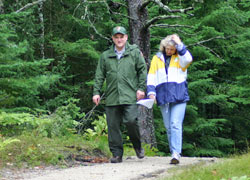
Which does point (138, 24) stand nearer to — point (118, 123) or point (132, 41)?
point (132, 41)

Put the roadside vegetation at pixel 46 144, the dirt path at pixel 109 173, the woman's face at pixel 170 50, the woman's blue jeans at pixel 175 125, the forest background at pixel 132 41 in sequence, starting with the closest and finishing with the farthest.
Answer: the dirt path at pixel 109 173 → the woman's blue jeans at pixel 175 125 → the woman's face at pixel 170 50 → the roadside vegetation at pixel 46 144 → the forest background at pixel 132 41

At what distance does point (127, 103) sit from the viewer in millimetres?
6902

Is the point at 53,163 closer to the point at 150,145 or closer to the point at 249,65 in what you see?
the point at 150,145

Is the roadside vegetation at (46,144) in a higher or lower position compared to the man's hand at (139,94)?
lower

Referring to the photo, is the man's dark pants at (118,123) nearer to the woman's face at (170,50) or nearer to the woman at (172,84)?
the woman at (172,84)

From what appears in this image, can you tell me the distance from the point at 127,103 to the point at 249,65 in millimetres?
11559

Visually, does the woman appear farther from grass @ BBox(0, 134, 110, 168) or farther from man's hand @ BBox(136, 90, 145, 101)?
grass @ BBox(0, 134, 110, 168)

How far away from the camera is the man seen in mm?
6953

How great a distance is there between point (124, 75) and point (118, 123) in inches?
33.7

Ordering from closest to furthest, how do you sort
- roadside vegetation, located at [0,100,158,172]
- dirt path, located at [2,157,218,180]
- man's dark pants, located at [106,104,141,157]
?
dirt path, located at [2,157,218,180] < roadside vegetation, located at [0,100,158,172] < man's dark pants, located at [106,104,141,157]

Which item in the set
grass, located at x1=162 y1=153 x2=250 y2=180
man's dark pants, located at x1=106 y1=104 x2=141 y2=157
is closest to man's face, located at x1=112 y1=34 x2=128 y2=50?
man's dark pants, located at x1=106 y1=104 x2=141 y2=157

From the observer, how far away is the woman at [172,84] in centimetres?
652

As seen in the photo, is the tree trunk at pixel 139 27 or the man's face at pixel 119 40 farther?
the tree trunk at pixel 139 27

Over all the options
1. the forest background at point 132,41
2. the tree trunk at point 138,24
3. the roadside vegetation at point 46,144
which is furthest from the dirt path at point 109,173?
the tree trunk at point 138,24
